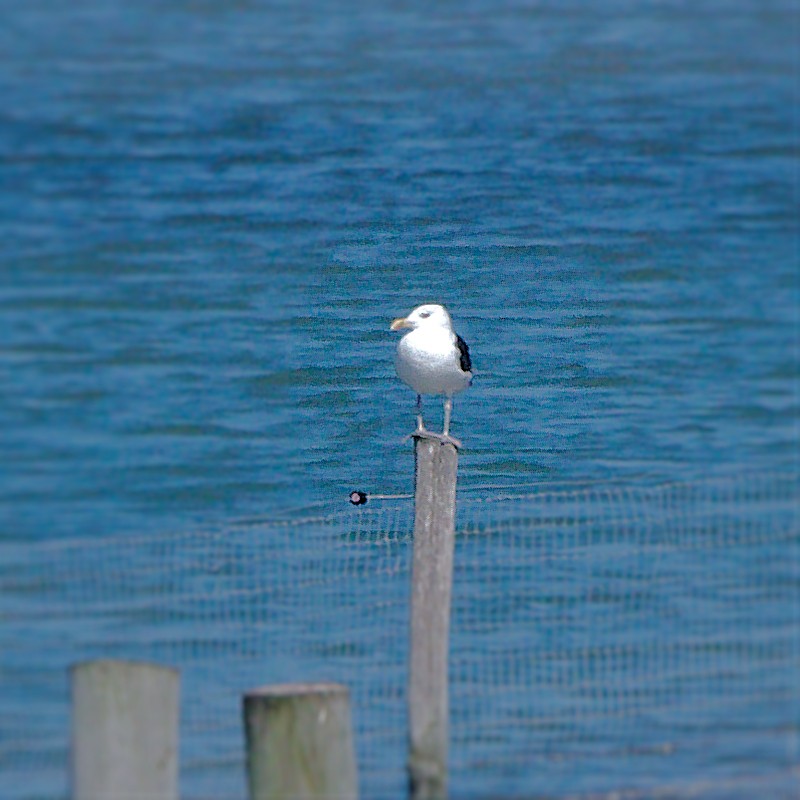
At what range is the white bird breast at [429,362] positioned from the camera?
2.58m

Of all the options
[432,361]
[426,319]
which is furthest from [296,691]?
[426,319]

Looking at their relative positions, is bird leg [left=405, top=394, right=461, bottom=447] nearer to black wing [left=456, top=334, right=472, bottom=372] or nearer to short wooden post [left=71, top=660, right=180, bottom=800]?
black wing [left=456, top=334, right=472, bottom=372]

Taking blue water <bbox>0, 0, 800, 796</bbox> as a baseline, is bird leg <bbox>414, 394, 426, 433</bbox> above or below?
below

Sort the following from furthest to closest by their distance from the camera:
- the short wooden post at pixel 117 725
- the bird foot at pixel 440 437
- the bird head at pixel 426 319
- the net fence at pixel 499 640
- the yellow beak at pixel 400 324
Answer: the net fence at pixel 499 640
the yellow beak at pixel 400 324
the bird head at pixel 426 319
the bird foot at pixel 440 437
the short wooden post at pixel 117 725

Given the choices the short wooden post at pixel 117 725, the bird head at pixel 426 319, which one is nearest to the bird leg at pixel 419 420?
Answer: the bird head at pixel 426 319

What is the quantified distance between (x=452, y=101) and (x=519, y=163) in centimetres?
147

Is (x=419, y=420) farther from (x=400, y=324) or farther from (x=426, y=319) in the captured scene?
(x=400, y=324)

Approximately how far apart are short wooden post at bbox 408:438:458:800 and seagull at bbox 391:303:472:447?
100 mm

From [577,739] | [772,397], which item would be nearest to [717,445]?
[772,397]

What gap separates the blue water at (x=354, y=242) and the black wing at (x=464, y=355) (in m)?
0.29

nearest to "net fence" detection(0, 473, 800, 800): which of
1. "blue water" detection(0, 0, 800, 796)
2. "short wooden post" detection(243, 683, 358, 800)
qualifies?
"blue water" detection(0, 0, 800, 796)

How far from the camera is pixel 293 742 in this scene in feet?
5.83

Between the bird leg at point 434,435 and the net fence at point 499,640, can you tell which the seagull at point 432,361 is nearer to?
the bird leg at point 434,435

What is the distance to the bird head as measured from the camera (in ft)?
8.67
